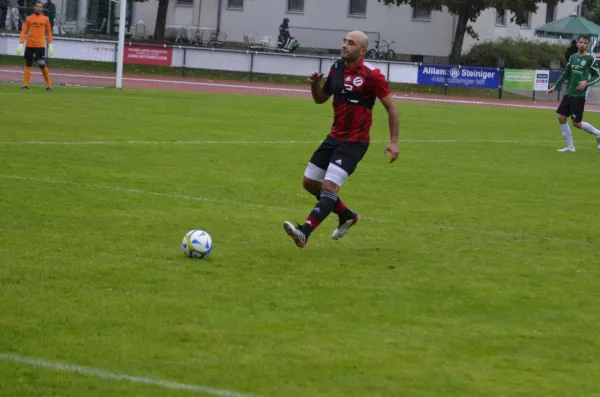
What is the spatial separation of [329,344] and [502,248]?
4.16 meters

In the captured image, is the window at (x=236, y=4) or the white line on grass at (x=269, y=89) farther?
the window at (x=236, y=4)

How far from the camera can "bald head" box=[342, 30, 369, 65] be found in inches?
377

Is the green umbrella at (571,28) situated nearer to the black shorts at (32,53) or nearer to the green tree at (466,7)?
the green tree at (466,7)

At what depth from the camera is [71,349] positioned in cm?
622

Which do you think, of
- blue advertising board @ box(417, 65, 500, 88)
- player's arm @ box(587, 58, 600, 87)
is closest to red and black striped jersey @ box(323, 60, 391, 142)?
player's arm @ box(587, 58, 600, 87)

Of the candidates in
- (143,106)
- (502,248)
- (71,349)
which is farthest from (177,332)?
(143,106)

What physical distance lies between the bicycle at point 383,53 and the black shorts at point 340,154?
45.8 meters

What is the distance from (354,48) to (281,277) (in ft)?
7.41

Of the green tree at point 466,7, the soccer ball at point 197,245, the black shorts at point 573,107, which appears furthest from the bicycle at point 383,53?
the soccer ball at point 197,245

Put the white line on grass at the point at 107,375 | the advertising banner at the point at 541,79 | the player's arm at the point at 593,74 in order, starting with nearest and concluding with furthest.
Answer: the white line on grass at the point at 107,375 < the player's arm at the point at 593,74 < the advertising banner at the point at 541,79

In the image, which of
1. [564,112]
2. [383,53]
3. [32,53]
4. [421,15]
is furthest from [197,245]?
[421,15]

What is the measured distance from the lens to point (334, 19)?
6153cm

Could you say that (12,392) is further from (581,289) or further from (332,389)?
(581,289)

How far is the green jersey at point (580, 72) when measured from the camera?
67.6 feet
